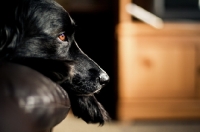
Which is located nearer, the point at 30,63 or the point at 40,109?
the point at 40,109

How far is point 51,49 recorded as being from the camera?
1083 millimetres

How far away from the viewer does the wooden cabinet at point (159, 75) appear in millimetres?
3158

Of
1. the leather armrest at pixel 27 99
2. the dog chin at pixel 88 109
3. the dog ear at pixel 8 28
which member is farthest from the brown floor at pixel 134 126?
the leather armrest at pixel 27 99

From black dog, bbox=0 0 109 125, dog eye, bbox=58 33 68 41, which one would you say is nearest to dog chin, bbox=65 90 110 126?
black dog, bbox=0 0 109 125

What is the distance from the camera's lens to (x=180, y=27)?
314 centimetres

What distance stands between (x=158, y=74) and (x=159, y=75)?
0.01 metres

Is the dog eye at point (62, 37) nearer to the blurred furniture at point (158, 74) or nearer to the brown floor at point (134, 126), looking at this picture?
the brown floor at point (134, 126)

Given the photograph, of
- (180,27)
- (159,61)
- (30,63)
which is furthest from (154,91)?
(30,63)

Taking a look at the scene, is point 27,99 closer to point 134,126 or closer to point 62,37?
point 62,37

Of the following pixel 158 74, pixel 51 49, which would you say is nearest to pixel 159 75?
pixel 158 74

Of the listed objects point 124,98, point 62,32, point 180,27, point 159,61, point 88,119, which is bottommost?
point 124,98

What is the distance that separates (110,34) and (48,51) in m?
2.50

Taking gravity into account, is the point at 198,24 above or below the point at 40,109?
below

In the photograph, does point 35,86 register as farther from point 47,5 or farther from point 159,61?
point 159,61
